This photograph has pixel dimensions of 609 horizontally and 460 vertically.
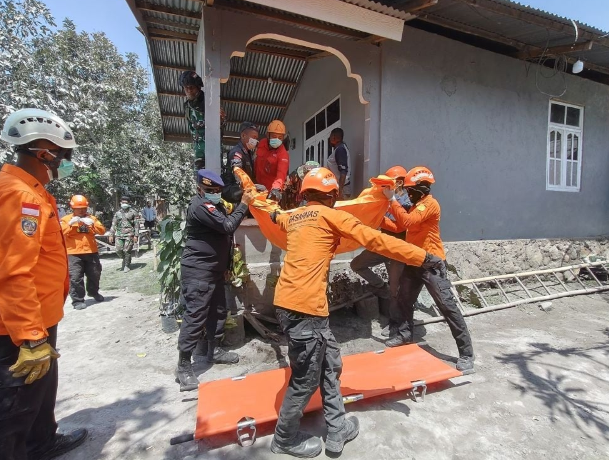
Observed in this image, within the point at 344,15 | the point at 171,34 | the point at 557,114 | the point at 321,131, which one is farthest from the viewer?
the point at 321,131

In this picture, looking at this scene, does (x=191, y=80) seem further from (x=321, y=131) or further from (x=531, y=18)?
(x=531, y=18)

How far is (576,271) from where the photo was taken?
695 cm

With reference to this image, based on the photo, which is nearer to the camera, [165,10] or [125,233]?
[165,10]

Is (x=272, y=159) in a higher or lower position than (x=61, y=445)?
higher

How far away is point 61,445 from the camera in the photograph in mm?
2400

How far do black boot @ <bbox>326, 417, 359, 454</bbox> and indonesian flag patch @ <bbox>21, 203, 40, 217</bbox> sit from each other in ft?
7.33

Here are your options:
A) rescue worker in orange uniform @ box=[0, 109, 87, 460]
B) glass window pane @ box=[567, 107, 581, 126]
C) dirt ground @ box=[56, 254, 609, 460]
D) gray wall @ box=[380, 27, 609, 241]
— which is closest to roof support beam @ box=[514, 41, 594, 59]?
gray wall @ box=[380, 27, 609, 241]

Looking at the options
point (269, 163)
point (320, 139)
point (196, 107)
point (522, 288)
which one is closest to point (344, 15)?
point (269, 163)

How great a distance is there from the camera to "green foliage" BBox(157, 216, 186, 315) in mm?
4555

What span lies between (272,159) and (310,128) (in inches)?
148

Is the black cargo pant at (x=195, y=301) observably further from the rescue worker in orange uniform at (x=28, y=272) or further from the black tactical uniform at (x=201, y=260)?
the rescue worker in orange uniform at (x=28, y=272)

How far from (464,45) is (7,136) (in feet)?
21.6

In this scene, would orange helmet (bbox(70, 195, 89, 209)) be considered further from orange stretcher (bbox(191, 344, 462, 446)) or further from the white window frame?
orange stretcher (bbox(191, 344, 462, 446))

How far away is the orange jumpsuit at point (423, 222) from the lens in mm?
3555
